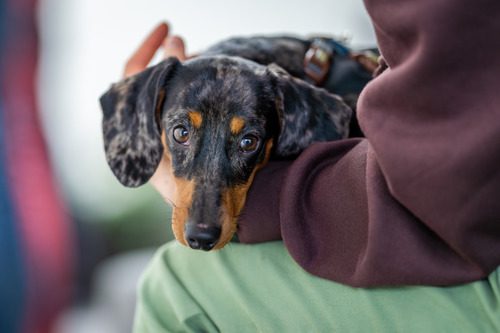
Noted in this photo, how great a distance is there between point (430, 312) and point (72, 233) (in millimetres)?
2400

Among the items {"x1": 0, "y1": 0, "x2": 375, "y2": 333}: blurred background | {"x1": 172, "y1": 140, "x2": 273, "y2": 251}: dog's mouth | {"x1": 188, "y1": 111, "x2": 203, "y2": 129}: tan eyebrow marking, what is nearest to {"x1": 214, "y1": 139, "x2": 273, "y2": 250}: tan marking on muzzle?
{"x1": 172, "y1": 140, "x2": 273, "y2": 251}: dog's mouth

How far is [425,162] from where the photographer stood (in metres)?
0.85

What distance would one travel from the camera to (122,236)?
11.6 feet

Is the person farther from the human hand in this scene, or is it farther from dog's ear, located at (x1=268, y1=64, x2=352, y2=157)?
the human hand

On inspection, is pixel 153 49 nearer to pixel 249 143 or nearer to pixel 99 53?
pixel 249 143

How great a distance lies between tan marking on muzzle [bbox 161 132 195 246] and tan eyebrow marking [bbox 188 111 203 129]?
0.32ft

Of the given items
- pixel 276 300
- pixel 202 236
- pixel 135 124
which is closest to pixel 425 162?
pixel 276 300

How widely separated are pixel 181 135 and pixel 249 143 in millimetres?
151

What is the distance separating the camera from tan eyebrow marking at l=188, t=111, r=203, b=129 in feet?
4.57

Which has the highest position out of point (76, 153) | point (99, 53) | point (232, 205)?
point (232, 205)

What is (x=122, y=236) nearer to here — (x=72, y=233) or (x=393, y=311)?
(x=72, y=233)

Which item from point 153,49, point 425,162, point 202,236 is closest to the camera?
point 425,162

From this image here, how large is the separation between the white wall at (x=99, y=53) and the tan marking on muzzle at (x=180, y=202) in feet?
6.81

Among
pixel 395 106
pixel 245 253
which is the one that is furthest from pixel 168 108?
pixel 395 106
